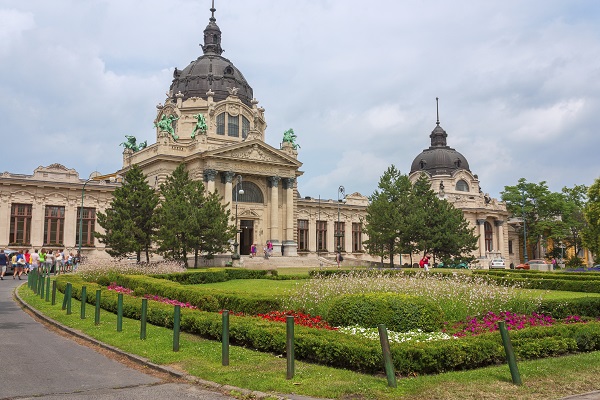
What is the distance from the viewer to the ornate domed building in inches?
3561

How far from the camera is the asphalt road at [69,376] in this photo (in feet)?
32.9

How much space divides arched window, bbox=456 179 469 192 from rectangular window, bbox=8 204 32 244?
215 ft

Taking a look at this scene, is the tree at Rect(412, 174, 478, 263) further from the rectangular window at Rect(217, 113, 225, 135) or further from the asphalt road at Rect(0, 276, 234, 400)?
the asphalt road at Rect(0, 276, 234, 400)

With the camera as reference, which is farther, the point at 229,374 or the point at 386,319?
the point at 386,319

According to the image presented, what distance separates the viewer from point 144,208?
1886 inches

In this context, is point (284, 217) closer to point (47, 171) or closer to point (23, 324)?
point (47, 171)

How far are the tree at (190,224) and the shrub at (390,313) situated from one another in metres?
31.8

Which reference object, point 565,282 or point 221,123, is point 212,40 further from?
point 565,282

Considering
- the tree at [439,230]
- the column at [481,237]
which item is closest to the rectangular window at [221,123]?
the tree at [439,230]

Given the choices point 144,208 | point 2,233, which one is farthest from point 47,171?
point 144,208

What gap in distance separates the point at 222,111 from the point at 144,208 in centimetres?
2417

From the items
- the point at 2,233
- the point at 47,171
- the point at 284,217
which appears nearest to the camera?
the point at 2,233

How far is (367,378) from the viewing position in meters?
10.4

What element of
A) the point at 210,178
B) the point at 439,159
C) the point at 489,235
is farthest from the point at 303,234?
the point at 489,235
